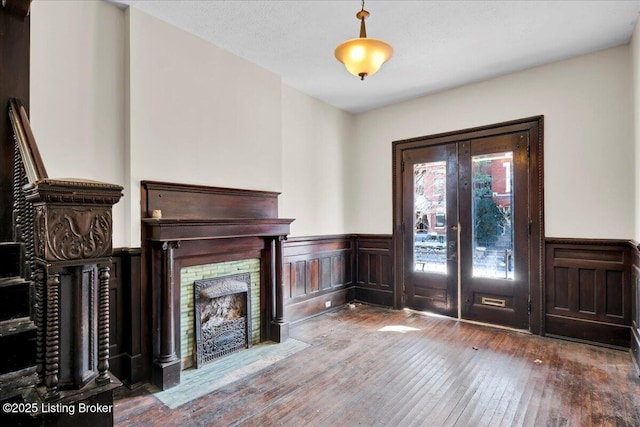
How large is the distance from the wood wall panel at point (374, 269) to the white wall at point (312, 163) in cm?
49

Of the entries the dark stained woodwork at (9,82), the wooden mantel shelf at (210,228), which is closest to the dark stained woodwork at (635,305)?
the wooden mantel shelf at (210,228)

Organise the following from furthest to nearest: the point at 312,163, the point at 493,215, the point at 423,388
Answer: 1. the point at 312,163
2. the point at 493,215
3. the point at 423,388

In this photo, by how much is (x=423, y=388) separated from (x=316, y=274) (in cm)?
237

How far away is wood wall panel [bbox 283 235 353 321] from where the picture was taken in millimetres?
4473

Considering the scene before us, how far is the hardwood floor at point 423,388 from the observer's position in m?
2.34

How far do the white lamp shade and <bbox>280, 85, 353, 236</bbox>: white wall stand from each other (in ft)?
7.15

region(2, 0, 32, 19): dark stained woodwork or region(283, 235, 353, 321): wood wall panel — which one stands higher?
region(2, 0, 32, 19): dark stained woodwork

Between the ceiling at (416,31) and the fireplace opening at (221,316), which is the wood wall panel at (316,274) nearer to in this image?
the fireplace opening at (221,316)

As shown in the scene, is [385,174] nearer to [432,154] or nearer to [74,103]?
[432,154]

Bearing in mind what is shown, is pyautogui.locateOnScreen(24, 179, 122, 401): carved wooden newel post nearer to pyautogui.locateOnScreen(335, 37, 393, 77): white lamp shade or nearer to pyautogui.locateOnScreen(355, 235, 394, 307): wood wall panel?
pyautogui.locateOnScreen(335, 37, 393, 77): white lamp shade

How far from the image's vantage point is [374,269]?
17.7ft

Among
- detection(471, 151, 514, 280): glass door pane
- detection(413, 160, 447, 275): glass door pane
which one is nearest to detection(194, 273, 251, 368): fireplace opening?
detection(413, 160, 447, 275): glass door pane

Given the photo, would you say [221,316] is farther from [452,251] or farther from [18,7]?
[452,251]

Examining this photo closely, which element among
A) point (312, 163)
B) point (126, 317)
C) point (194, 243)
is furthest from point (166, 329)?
point (312, 163)
